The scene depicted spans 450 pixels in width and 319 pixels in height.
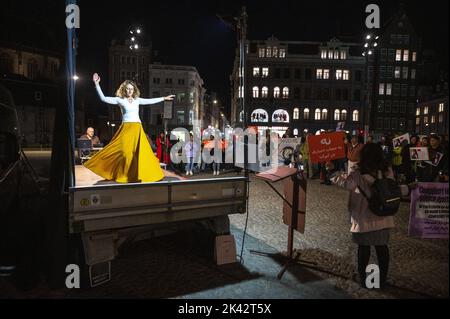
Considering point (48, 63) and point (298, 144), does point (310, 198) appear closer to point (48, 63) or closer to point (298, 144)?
point (298, 144)

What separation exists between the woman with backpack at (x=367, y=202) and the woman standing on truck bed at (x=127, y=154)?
3432mm

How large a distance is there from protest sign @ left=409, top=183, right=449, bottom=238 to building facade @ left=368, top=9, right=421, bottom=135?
6073 centimetres

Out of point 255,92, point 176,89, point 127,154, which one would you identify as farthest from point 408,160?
point 176,89

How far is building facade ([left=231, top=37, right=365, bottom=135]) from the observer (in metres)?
60.8

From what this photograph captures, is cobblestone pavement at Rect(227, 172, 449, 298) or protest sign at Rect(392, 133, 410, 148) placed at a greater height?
protest sign at Rect(392, 133, 410, 148)

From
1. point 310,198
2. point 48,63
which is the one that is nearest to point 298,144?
point 310,198

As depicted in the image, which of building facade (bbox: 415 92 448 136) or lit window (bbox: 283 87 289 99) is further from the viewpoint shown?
building facade (bbox: 415 92 448 136)

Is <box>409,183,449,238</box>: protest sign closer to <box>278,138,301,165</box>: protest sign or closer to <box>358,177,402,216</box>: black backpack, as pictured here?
<box>358,177,402,216</box>: black backpack

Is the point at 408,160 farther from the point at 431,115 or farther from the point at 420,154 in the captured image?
the point at 431,115

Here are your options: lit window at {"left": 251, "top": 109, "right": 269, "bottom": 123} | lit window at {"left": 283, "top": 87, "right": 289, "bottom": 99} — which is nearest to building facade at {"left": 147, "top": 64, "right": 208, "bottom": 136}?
lit window at {"left": 251, "top": 109, "right": 269, "bottom": 123}

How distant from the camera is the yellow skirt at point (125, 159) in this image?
630cm

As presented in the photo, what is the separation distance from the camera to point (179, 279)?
4863 mm

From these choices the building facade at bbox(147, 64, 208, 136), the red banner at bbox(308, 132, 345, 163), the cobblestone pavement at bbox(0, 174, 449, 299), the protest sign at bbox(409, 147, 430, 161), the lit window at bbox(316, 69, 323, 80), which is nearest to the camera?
the cobblestone pavement at bbox(0, 174, 449, 299)
